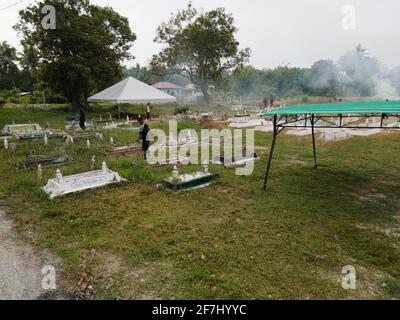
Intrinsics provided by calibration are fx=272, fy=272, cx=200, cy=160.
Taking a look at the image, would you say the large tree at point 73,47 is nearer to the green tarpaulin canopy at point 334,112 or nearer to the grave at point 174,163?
the grave at point 174,163

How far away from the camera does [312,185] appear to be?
29.6 feet

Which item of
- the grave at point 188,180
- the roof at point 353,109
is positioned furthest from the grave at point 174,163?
the roof at point 353,109

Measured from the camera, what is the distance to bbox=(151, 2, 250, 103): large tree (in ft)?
144

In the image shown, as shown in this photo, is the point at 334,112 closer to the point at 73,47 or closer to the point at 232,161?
the point at 232,161

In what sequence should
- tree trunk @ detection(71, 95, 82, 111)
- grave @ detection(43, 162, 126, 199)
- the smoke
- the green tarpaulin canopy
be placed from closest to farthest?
the green tarpaulin canopy, grave @ detection(43, 162, 126, 199), tree trunk @ detection(71, 95, 82, 111), the smoke

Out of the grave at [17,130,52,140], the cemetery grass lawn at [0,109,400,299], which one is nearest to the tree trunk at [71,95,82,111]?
the grave at [17,130,52,140]

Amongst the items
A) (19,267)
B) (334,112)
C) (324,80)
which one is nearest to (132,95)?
(334,112)

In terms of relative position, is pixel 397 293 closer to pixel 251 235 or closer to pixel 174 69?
pixel 251 235

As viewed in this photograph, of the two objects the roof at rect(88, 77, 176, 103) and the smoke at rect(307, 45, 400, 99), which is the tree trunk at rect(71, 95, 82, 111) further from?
the smoke at rect(307, 45, 400, 99)

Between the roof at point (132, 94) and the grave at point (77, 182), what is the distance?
25.0 ft

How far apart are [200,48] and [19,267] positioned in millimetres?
45445

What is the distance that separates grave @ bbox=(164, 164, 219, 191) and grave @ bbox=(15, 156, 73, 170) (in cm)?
575
